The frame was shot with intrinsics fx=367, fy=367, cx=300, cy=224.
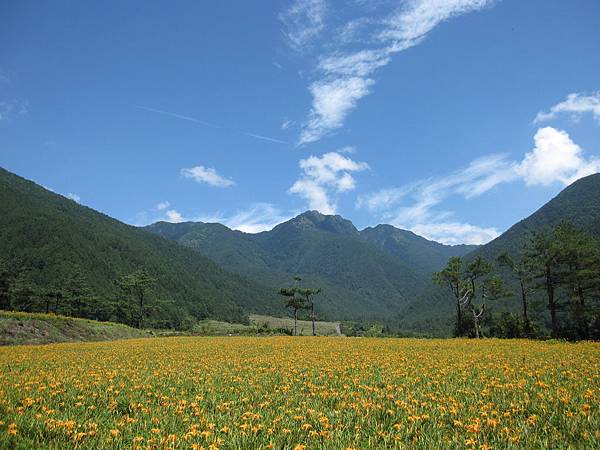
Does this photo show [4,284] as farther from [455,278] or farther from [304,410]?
[304,410]

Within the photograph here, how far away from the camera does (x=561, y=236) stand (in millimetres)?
43625

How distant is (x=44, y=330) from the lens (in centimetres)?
3447

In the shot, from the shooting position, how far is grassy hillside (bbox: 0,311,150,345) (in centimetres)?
3069

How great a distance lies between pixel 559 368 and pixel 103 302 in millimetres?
100416

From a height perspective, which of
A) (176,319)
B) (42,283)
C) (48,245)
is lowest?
(176,319)

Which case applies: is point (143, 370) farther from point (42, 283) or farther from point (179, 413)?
point (42, 283)

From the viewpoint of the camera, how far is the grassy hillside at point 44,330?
3069 cm

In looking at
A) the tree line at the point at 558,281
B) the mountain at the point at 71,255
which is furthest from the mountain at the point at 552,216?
the mountain at the point at 71,255

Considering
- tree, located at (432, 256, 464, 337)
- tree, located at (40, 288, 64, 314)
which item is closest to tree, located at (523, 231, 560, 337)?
tree, located at (432, 256, 464, 337)

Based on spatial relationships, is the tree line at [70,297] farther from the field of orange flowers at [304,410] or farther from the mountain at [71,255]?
the field of orange flowers at [304,410]

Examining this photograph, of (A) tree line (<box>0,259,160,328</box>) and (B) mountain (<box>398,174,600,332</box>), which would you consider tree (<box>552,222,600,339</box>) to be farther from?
(B) mountain (<box>398,174,600,332</box>)

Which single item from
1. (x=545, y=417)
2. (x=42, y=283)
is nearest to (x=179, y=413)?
(x=545, y=417)

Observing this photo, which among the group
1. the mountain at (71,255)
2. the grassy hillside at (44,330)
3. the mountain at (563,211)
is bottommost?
the grassy hillside at (44,330)

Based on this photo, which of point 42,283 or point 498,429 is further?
point 42,283
